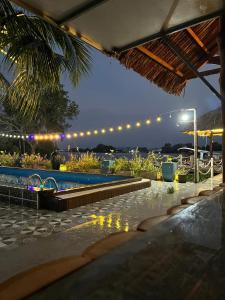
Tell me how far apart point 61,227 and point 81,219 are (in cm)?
52

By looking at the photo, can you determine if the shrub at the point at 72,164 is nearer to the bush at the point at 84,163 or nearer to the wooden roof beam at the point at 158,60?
the bush at the point at 84,163

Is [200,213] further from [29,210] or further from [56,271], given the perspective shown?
[29,210]

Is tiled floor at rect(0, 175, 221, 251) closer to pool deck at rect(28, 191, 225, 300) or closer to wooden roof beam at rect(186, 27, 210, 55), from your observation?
pool deck at rect(28, 191, 225, 300)

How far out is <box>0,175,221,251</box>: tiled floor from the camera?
355cm

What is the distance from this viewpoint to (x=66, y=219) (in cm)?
445

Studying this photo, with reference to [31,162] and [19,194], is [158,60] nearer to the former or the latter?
[19,194]

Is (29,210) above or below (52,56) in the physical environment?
below

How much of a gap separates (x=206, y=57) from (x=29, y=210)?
4.10 metres

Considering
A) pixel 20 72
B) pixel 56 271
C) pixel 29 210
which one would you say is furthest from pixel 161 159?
pixel 56 271

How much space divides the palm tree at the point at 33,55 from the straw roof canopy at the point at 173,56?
938 millimetres

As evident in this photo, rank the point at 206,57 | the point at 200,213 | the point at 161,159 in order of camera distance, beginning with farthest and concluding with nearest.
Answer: the point at 161,159, the point at 206,57, the point at 200,213

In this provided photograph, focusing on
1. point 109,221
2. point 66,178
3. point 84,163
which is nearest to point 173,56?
point 109,221

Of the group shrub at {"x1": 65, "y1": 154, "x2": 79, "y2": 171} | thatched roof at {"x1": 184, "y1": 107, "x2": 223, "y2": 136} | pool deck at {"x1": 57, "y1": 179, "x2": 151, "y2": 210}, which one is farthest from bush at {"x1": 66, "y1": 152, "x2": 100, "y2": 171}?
thatched roof at {"x1": 184, "y1": 107, "x2": 223, "y2": 136}

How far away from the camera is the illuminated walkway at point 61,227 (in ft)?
9.43
